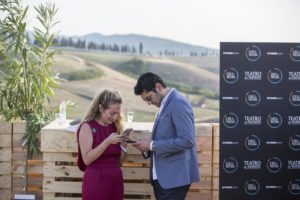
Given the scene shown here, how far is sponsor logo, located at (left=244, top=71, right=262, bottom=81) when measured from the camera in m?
4.84

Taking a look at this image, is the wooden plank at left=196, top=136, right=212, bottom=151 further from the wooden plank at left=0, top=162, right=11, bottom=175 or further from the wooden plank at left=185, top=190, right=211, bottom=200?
the wooden plank at left=0, top=162, right=11, bottom=175

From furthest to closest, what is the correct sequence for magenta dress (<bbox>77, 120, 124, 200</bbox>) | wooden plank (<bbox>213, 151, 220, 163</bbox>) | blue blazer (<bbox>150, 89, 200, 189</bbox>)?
1. wooden plank (<bbox>213, 151, 220, 163</bbox>)
2. magenta dress (<bbox>77, 120, 124, 200</bbox>)
3. blue blazer (<bbox>150, 89, 200, 189</bbox>)

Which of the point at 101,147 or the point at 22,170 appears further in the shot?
the point at 22,170

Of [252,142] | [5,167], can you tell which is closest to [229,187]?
[252,142]

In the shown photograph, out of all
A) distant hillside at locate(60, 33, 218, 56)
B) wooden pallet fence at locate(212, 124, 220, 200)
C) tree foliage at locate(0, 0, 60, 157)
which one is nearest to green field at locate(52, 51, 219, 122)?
distant hillside at locate(60, 33, 218, 56)

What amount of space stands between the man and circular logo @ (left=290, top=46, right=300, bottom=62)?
1416 millimetres

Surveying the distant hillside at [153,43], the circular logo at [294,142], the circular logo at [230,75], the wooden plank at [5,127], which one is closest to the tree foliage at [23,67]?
the wooden plank at [5,127]

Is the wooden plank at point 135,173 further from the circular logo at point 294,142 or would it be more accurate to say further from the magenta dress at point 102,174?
the circular logo at point 294,142

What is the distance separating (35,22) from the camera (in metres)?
7.44

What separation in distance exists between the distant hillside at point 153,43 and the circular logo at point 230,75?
14.0 feet

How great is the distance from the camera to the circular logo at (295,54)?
4.84 metres

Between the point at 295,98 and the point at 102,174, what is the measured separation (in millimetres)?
1913

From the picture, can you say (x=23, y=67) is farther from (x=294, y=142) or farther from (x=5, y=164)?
(x=294, y=142)

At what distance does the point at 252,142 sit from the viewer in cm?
491
